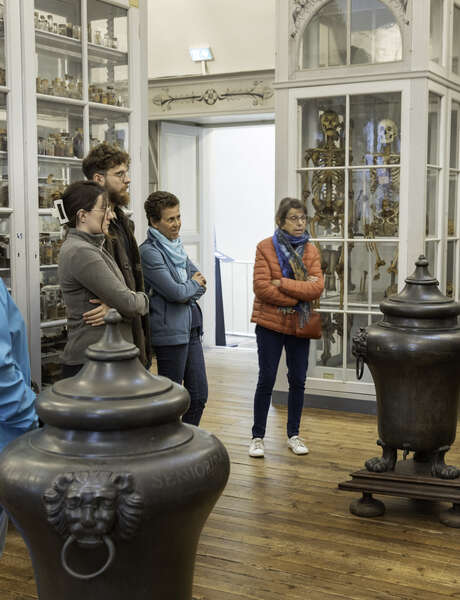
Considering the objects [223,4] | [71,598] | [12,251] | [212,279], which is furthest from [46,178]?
[212,279]

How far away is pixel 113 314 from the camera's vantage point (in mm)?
1915

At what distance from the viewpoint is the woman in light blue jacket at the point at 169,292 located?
11.6ft

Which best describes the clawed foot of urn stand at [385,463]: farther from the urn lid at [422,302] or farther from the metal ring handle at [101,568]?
the metal ring handle at [101,568]

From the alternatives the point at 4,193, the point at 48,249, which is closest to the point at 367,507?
the point at 48,249

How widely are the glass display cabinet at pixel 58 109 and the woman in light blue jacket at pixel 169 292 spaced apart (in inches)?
23.9

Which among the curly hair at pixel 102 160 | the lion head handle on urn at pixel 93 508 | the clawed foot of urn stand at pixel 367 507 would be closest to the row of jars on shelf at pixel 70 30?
the curly hair at pixel 102 160

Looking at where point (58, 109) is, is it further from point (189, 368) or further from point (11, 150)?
point (189, 368)

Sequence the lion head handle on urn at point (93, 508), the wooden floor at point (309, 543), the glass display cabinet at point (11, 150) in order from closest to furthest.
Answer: the lion head handle on urn at point (93, 508), the wooden floor at point (309, 543), the glass display cabinet at point (11, 150)

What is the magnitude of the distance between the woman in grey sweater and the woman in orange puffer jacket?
4.19ft

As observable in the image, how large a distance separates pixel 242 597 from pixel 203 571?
257mm

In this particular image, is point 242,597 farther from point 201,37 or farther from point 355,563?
point 201,37

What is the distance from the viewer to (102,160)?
10.8ft

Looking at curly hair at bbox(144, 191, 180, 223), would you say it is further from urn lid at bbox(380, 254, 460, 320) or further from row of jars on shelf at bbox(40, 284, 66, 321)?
urn lid at bbox(380, 254, 460, 320)

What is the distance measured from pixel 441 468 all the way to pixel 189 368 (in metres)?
1.19
